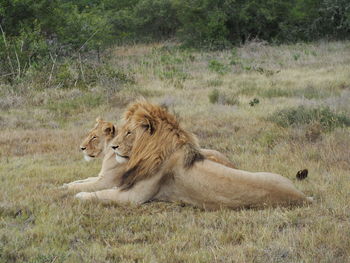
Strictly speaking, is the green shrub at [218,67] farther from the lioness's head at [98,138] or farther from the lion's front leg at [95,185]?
the lion's front leg at [95,185]

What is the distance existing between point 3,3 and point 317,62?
10.6 meters

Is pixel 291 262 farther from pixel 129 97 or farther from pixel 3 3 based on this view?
pixel 3 3

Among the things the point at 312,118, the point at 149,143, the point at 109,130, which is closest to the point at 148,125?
the point at 149,143

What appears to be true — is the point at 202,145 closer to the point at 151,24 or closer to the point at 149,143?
the point at 149,143

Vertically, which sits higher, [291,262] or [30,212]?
[291,262]

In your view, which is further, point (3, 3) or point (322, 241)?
point (3, 3)

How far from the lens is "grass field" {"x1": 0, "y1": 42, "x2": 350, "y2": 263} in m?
3.84

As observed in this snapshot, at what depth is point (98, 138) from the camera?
19.2 feet

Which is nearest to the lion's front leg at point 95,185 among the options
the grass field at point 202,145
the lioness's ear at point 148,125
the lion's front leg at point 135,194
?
the grass field at point 202,145

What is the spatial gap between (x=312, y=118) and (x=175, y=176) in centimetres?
441

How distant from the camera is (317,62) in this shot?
17.7 m

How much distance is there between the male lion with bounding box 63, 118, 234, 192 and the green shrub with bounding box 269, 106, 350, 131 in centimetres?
325

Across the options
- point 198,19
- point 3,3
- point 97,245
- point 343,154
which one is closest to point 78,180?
point 97,245

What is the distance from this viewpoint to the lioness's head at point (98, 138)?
5.84 metres
